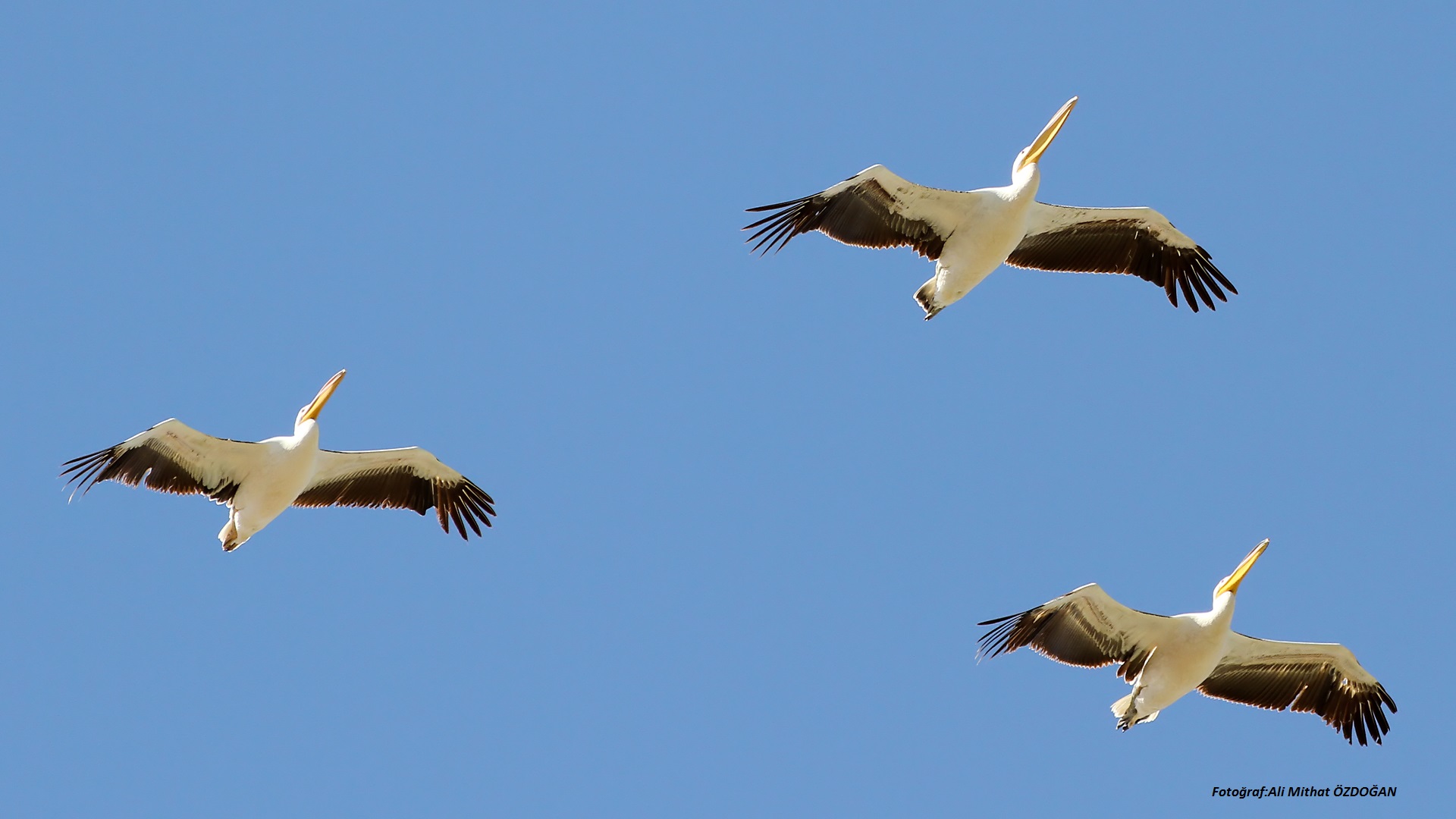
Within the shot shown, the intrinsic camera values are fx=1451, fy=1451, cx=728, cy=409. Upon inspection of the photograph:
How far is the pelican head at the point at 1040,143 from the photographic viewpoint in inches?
581

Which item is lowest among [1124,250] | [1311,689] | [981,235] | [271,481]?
[1311,689]

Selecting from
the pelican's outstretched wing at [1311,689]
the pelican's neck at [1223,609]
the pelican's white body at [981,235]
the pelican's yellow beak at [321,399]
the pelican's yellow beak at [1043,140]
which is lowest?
the pelican's outstretched wing at [1311,689]

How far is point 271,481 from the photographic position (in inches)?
573

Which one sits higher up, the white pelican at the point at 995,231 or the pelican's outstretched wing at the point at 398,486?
the white pelican at the point at 995,231

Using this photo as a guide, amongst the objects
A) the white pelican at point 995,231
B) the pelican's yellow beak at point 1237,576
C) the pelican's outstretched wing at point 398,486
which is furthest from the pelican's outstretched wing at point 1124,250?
the pelican's outstretched wing at point 398,486

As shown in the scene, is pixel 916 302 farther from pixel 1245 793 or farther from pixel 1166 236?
pixel 1245 793

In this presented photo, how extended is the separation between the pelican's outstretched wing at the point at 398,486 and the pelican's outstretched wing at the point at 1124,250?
650 cm

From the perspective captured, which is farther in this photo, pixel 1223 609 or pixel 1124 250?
pixel 1124 250

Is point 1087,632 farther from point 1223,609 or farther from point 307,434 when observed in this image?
point 307,434

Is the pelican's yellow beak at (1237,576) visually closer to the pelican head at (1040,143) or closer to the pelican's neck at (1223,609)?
the pelican's neck at (1223,609)

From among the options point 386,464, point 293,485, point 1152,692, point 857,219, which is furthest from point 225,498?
point 1152,692

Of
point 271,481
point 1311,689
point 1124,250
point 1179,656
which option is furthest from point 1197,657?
point 271,481

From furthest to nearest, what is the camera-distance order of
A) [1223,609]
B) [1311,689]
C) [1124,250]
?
[1124,250] → [1311,689] → [1223,609]

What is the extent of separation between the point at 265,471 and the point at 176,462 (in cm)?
87
